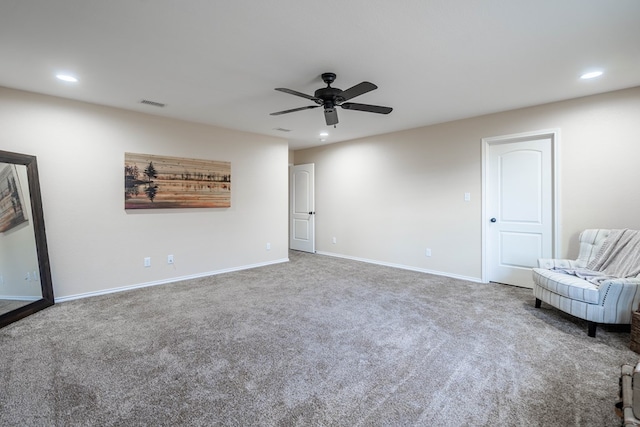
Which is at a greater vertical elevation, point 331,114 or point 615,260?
point 331,114

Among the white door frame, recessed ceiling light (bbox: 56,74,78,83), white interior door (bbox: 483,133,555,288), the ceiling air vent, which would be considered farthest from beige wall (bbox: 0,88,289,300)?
white interior door (bbox: 483,133,555,288)

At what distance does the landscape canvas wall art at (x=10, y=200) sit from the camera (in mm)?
2963

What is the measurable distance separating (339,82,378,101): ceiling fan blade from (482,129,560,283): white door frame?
2.61 meters

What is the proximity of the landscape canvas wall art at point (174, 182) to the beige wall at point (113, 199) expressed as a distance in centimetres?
10

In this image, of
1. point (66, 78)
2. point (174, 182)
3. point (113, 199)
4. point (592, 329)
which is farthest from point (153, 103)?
point (592, 329)

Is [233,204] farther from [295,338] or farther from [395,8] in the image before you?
[395,8]

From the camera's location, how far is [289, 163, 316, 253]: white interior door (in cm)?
662

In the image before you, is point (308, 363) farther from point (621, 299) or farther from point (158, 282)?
point (158, 282)

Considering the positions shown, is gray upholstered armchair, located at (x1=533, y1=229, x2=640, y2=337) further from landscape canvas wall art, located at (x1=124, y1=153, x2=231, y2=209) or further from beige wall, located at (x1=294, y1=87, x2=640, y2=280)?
landscape canvas wall art, located at (x1=124, y1=153, x2=231, y2=209)

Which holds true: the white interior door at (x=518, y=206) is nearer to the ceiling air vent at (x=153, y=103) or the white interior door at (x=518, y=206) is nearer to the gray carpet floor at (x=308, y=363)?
the gray carpet floor at (x=308, y=363)

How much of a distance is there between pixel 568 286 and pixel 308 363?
2.45m

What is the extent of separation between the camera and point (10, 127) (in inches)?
125

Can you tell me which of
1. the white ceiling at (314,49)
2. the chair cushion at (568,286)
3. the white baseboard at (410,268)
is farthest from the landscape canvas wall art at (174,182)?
the chair cushion at (568,286)

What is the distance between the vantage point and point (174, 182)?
4.32 m
